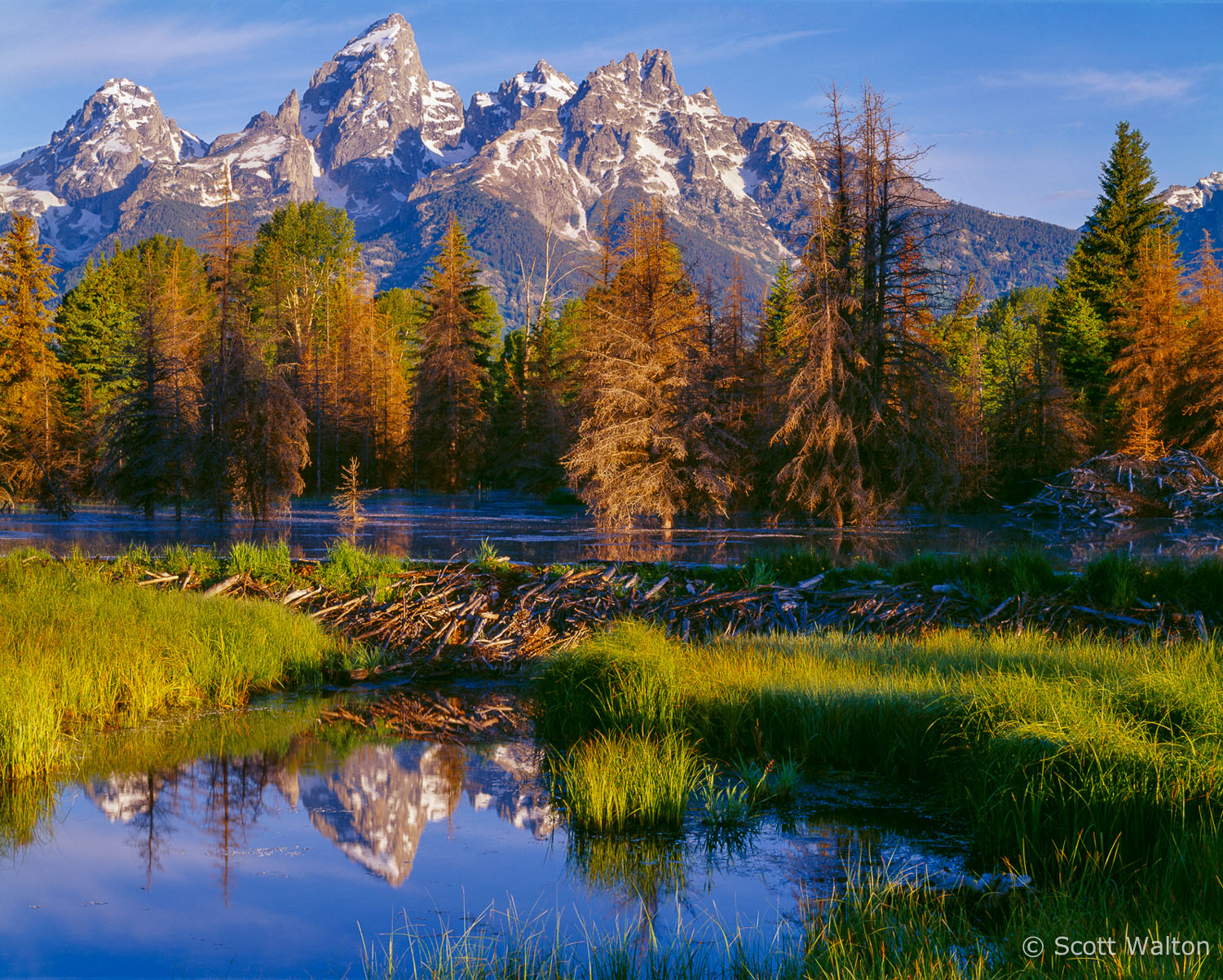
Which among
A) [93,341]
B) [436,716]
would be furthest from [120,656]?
[93,341]

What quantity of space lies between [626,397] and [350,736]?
20799 mm

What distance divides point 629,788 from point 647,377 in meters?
23.7

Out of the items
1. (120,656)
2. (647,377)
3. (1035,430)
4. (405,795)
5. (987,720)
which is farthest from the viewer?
(1035,430)

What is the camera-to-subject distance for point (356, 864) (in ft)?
19.9

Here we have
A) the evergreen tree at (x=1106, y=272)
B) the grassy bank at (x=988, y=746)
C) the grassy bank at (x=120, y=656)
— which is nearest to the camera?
the grassy bank at (x=988, y=746)

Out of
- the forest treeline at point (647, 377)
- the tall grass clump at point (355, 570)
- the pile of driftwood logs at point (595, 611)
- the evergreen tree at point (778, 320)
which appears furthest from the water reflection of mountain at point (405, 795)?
the evergreen tree at point (778, 320)

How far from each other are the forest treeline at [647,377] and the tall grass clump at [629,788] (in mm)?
21663

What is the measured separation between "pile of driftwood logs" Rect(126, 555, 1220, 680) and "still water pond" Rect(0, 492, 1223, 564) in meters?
3.29

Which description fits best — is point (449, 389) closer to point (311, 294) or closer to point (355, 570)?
point (311, 294)

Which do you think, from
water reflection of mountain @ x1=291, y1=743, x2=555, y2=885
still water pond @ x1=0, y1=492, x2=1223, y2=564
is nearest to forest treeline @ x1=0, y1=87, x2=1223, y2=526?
still water pond @ x1=0, y1=492, x2=1223, y2=564

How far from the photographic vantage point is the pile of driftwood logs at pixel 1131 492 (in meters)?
35.8

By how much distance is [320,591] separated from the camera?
1387 centimetres

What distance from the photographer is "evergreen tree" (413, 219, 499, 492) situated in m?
52.8

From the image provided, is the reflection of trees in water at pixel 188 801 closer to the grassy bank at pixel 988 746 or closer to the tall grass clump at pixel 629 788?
the tall grass clump at pixel 629 788
